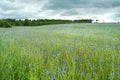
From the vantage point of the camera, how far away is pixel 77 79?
3168 mm

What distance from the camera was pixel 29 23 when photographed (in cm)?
3906

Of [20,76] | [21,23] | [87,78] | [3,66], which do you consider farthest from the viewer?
[21,23]

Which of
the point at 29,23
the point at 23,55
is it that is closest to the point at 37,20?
the point at 29,23

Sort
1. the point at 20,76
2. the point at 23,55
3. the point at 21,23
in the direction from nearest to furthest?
the point at 20,76
the point at 23,55
the point at 21,23

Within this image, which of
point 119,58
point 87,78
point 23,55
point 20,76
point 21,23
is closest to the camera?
point 87,78

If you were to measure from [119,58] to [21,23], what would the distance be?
3523cm

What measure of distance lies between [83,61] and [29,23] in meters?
35.6

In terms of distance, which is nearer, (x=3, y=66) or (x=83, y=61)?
(x=3, y=66)

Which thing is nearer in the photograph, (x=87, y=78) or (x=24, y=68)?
(x=87, y=78)

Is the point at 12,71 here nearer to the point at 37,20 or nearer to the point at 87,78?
the point at 87,78

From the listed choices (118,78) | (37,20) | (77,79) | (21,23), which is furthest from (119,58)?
(37,20)

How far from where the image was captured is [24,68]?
12.4 feet

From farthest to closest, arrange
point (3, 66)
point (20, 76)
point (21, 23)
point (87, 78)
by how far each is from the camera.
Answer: point (21, 23), point (3, 66), point (20, 76), point (87, 78)

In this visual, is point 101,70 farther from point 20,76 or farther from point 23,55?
point 23,55
